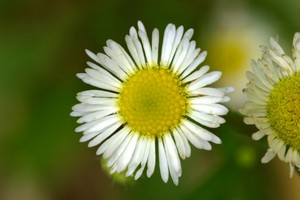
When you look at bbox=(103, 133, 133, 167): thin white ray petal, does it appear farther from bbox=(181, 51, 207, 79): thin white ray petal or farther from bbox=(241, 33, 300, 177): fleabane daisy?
bbox=(241, 33, 300, 177): fleabane daisy

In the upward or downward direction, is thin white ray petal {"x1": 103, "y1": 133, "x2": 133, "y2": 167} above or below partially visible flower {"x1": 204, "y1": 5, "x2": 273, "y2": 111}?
below

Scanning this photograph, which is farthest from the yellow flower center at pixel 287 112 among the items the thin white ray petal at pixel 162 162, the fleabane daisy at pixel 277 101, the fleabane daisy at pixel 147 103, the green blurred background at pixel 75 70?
the green blurred background at pixel 75 70

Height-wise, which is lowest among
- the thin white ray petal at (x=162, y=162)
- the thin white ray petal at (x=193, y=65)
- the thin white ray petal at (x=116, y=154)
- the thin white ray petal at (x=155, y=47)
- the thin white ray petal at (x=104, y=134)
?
the thin white ray petal at (x=162, y=162)

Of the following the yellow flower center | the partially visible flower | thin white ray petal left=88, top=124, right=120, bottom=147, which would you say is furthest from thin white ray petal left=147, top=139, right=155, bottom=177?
the partially visible flower

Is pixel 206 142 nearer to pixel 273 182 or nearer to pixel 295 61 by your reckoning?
pixel 295 61

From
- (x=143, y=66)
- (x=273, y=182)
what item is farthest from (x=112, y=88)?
(x=273, y=182)

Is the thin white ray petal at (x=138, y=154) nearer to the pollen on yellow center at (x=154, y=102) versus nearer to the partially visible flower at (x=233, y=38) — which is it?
the pollen on yellow center at (x=154, y=102)

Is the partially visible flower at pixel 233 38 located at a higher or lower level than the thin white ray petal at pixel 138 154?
higher

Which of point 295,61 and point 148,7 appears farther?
point 148,7
